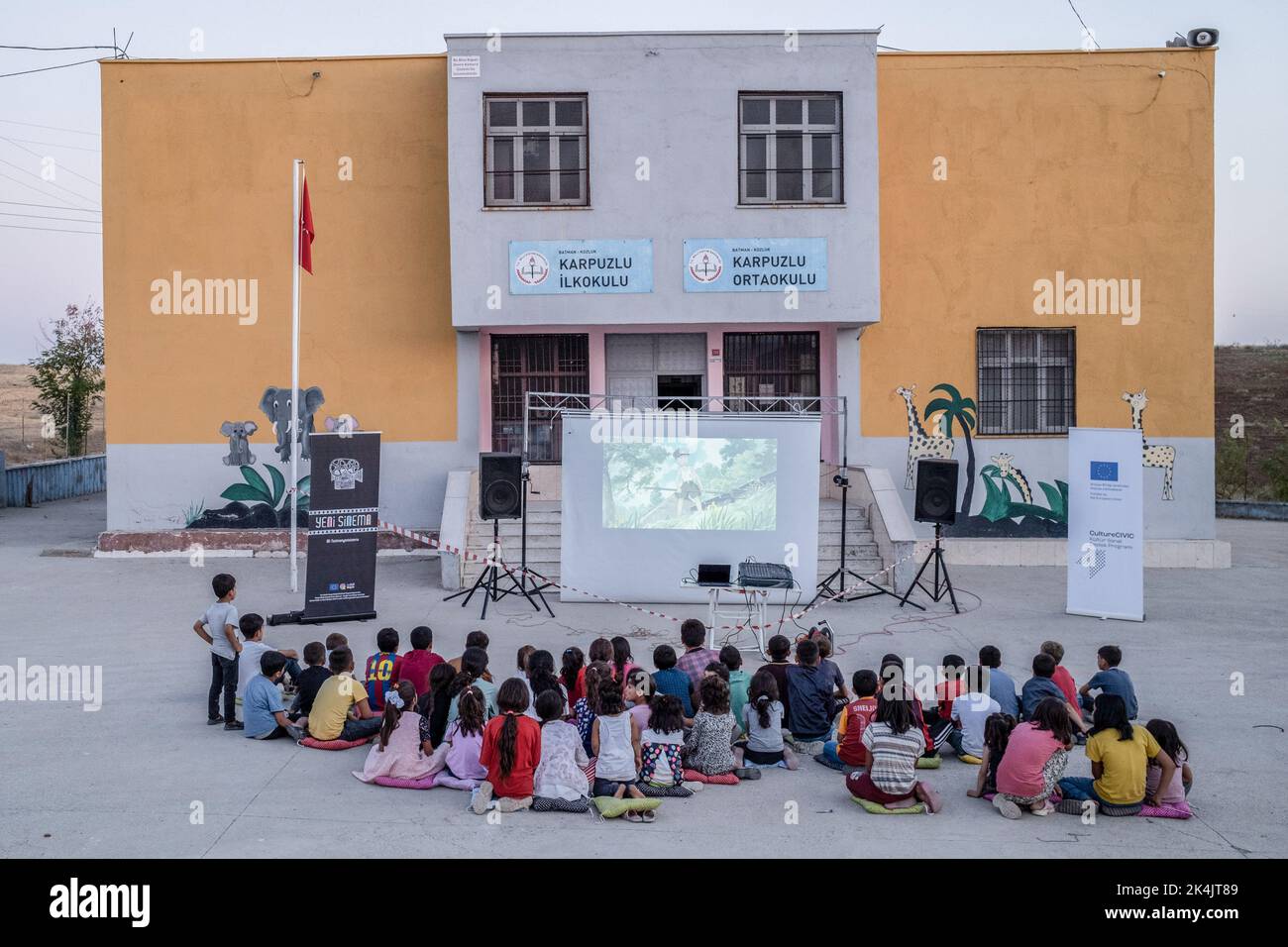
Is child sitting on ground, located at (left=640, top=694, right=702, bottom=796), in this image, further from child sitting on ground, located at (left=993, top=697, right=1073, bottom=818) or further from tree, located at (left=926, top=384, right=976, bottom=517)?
tree, located at (left=926, top=384, right=976, bottom=517)

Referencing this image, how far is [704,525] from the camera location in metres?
14.2

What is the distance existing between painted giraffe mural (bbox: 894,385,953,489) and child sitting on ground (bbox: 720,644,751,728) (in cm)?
1040

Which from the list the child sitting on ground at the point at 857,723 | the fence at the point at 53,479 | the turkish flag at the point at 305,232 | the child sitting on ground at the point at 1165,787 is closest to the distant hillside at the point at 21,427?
the fence at the point at 53,479

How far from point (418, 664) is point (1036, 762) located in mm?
4584

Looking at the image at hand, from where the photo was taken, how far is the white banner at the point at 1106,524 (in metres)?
13.7

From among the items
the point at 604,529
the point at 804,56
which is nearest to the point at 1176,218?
the point at 804,56

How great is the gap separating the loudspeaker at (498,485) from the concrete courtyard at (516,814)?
4.19 feet

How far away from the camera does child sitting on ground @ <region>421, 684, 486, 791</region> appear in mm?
7621

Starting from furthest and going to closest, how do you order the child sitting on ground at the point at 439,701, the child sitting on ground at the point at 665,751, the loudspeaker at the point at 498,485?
the loudspeaker at the point at 498,485 → the child sitting on ground at the point at 439,701 → the child sitting on ground at the point at 665,751

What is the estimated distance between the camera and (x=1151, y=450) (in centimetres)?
1880

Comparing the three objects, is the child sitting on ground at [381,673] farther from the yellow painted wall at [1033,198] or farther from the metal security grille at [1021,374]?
the metal security grille at [1021,374]

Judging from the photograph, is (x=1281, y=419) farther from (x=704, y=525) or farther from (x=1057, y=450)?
(x=704, y=525)

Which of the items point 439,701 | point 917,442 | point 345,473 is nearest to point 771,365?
point 917,442

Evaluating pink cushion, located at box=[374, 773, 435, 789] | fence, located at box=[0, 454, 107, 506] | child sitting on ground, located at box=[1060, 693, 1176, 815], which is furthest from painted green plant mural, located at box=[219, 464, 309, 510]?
child sitting on ground, located at box=[1060, 693, 1176, 815]
